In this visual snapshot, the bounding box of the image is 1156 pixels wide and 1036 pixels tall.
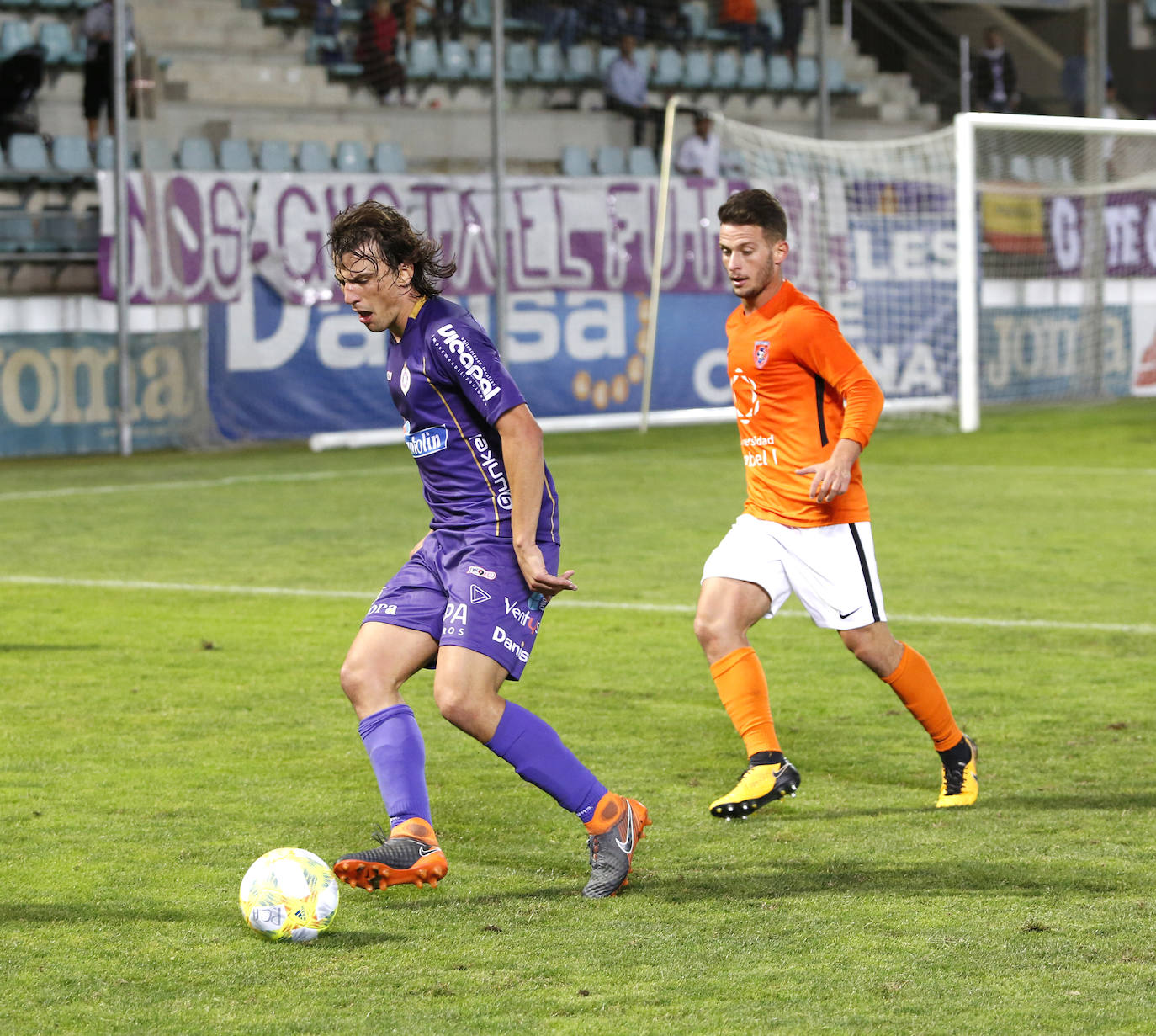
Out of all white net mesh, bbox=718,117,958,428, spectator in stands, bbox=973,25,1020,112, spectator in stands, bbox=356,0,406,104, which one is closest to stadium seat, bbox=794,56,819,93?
white net mesh, bbox=718,117,958,428

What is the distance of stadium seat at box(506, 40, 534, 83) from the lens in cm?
2220

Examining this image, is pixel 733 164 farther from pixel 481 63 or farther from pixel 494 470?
pixel 494 470

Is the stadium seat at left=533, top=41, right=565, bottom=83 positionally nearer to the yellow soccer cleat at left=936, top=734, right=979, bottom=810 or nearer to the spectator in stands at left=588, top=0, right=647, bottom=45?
the spectator in stands at left=588, top=0, right=647, bottom=45

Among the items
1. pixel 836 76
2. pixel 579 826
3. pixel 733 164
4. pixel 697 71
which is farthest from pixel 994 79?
pixel 579 826

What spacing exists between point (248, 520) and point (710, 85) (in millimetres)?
14179

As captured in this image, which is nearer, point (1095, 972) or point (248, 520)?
point (1095, 972)

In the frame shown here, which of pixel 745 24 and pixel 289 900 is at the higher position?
pixel 745 24

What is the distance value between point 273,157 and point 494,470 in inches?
648

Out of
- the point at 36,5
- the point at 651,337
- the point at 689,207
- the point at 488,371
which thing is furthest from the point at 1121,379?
the point at 488,371

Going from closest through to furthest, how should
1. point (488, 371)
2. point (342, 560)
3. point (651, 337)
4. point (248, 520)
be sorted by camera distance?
point (488, 371), point (342, 560), point (248, 520), point (651, 337)

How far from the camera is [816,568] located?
5055 mm

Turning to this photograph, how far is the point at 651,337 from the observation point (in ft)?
62.0

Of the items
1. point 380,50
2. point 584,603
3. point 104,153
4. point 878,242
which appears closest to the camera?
point 584,603

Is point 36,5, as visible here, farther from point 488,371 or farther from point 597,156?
point 488,371
